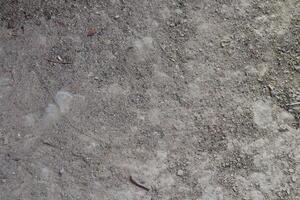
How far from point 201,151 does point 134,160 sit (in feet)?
1.18

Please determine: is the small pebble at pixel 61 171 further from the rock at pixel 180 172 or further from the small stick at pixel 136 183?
the rock at pixel 180 172

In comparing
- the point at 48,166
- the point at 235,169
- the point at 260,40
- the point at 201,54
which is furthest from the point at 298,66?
the point at 48,166

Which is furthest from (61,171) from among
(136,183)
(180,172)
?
(180,172)

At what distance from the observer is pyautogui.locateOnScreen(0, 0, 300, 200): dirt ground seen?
265 centimetres

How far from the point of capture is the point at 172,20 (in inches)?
124

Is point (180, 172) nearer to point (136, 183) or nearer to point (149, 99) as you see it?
point (136, 183)

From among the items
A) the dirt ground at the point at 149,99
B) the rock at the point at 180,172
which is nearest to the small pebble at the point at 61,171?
the dirt ground at the point at 149,99

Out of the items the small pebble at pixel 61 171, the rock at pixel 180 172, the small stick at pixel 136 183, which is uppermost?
the rock at pixel 180 172

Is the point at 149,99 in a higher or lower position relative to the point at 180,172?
higher

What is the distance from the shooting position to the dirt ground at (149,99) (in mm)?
2648

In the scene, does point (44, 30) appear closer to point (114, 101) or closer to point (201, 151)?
point (114, 101)

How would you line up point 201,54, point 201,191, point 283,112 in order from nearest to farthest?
point 201,191, point 283,112, point 201,54

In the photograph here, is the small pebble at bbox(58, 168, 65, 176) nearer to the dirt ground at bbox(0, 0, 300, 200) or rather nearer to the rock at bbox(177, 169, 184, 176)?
the dirt ground at bbox(0, 0, 300, 200)

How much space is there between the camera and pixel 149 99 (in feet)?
9.45
